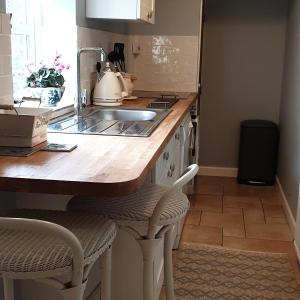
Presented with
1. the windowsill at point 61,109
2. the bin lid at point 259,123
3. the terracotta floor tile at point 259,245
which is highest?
the windowsill at point 61,109

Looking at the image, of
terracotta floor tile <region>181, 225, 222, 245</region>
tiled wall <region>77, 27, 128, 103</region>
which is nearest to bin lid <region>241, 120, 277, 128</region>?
terracotta floor tile <region>181, 225, 222, 245</region>

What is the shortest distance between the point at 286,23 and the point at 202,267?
282 cm

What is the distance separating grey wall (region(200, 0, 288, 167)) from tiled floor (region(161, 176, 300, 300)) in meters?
0.56

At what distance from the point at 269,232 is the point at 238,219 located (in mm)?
314

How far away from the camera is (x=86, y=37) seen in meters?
3.03

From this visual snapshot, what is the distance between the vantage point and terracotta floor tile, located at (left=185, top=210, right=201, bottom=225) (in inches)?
140

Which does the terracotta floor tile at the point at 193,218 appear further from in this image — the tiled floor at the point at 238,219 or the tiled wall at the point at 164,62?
the tiled wall at the point at 164,62

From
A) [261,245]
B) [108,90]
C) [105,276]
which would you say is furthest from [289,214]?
[105,276]

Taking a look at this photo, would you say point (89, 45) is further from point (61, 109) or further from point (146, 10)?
point (61, 109)

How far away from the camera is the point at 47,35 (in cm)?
289

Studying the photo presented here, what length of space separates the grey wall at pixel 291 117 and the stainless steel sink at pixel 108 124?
1.27m

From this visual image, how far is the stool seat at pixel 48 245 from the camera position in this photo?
3.75 feet

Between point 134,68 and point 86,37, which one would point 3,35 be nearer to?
point 86,37

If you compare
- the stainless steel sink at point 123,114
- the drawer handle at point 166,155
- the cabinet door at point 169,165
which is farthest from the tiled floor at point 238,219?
the drawer handle at point 166,155
